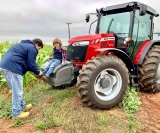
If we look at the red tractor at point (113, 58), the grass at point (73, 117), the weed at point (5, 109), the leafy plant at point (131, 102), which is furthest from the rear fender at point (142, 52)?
the weed at point (5, 109)

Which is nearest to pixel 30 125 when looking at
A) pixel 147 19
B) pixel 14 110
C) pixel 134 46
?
pixel 14 110

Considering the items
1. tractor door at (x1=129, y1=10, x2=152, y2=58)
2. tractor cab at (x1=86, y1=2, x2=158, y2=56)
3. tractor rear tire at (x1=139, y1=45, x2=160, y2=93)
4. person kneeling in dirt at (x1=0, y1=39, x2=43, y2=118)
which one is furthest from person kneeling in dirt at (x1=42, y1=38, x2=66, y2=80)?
tractor rear tire at (x1=139, y1=45, x2=160, y2=93)

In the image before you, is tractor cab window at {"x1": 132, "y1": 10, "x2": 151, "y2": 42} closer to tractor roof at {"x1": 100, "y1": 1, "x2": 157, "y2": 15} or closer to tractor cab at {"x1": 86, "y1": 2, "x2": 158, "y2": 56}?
tractor cab at {"x1": 86, "y1": 2, "x2": 158, "y2": 56}

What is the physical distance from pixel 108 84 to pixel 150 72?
1263 mm

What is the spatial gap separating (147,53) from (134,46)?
1.23ft

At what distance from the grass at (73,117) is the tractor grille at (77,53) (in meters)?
0.86

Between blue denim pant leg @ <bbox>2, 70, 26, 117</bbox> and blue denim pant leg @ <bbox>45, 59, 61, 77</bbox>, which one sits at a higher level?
blue denim pant leg @ <bbox>45, 59, 61, 77</bbox>

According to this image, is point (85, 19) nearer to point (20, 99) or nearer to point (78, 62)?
point (78, 62)

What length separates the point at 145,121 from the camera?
12.9ft

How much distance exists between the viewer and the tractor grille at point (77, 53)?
483 cm

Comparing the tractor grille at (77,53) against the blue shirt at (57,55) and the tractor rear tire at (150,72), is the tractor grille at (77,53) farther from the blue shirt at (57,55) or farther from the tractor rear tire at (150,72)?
the tractor rear tire at (150,72)

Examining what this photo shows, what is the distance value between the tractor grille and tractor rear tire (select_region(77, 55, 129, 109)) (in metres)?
0.63

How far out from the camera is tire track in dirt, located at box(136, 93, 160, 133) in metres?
3.78

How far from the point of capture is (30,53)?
4062 millimetres
